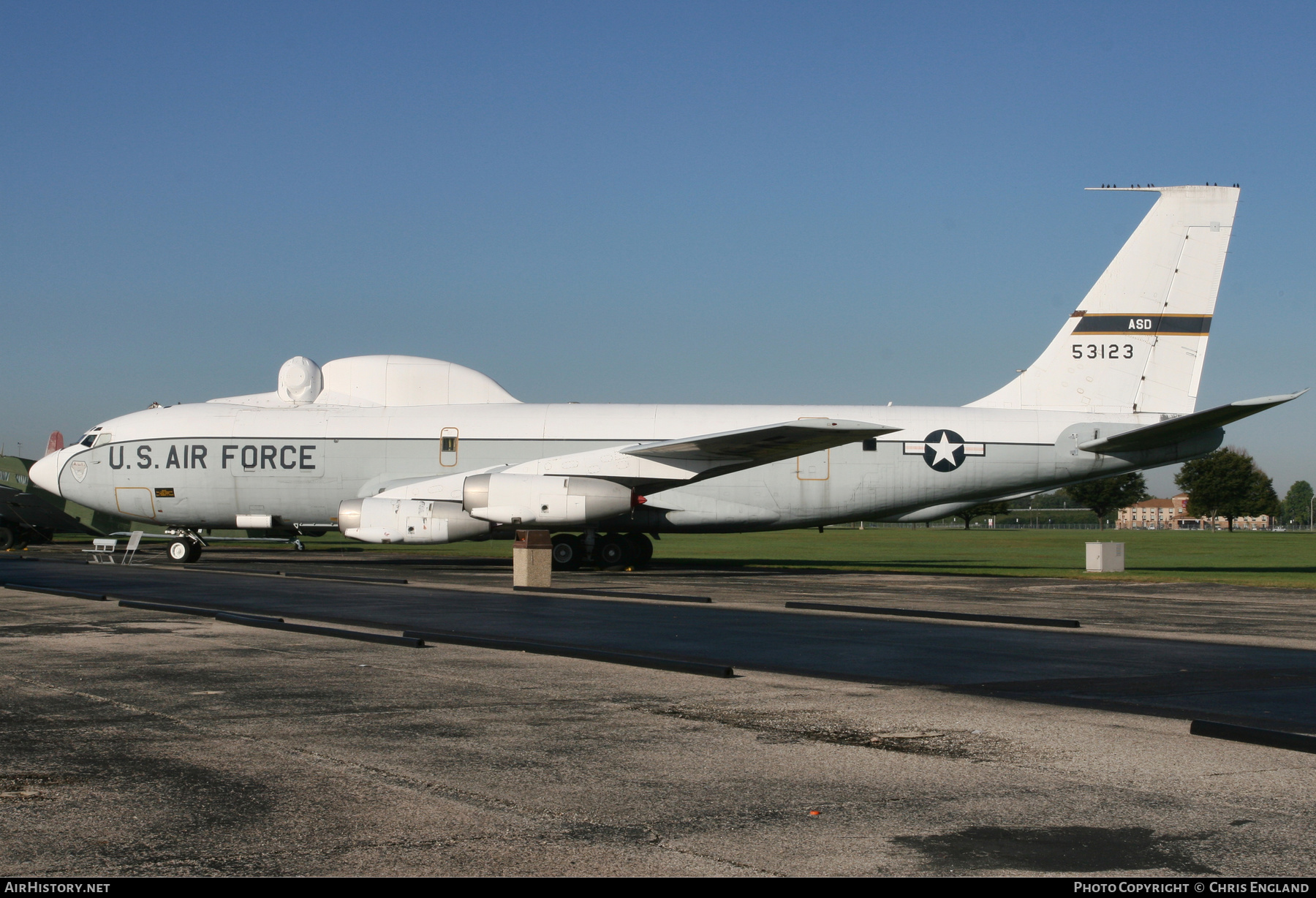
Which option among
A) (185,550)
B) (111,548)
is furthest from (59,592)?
(185,550)

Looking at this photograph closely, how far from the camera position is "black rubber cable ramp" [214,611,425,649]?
11.2 metres

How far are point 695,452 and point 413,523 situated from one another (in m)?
6.86

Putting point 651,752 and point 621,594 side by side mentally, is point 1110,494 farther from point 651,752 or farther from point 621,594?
point 651,752

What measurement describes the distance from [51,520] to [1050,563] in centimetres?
3599

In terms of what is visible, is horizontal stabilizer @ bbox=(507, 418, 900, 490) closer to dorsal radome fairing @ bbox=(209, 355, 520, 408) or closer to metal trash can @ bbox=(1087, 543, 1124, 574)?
dorsal radome fairing @ bbox=(209, 355, 520, 408)

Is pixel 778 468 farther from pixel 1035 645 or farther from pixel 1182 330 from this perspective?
pixel 1035 645

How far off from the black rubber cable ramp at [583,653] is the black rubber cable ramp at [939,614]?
5860 mm

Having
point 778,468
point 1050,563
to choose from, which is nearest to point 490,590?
point 778,468

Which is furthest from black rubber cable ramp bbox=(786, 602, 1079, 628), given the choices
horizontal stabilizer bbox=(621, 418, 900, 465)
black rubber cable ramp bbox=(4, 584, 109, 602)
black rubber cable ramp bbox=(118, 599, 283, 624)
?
black rubber cable ramp bbox=(4, 584, 109, 602)

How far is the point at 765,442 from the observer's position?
82.3ft

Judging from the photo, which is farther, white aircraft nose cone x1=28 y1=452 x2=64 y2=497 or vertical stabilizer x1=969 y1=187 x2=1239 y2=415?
white aircraft nose cone x1=28 y1=452 x2=64 y2=497

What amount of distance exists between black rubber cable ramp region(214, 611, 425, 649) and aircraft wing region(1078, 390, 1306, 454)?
730 inches

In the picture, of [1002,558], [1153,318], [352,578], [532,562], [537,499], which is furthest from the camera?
[1002,558]

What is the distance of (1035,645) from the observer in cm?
1184
